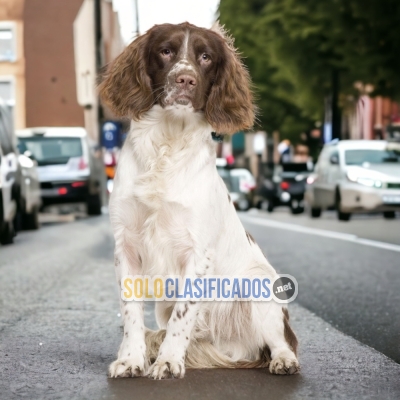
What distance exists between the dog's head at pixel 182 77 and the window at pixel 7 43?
4942 centimetres

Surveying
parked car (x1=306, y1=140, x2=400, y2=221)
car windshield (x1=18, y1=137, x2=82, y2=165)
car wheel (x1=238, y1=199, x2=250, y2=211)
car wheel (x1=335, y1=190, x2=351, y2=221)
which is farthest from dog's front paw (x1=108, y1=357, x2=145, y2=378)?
car wheel (x1=238, y1=199, x2=250, y2=211)

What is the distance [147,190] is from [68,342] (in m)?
1.50

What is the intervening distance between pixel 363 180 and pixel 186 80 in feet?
58.8

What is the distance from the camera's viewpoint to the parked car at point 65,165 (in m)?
24.8

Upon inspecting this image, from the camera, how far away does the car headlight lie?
22.4m

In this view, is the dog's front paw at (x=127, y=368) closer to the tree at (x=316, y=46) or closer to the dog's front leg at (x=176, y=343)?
the dog's front leg at (x=176, y=343)

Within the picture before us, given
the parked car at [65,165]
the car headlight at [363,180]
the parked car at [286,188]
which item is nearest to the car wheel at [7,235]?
the parked car at [65,165]

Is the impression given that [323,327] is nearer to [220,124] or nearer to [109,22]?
[220,124]

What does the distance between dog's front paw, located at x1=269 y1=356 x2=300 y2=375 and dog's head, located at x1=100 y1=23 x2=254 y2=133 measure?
115cm

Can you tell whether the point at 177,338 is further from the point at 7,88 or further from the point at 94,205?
the point at 7,88

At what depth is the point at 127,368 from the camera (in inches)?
198

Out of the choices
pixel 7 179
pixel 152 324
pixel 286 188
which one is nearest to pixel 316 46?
pixel 286 188

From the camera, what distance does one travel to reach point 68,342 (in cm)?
626

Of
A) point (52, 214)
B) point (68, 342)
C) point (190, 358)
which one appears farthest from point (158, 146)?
point (52, 214)
